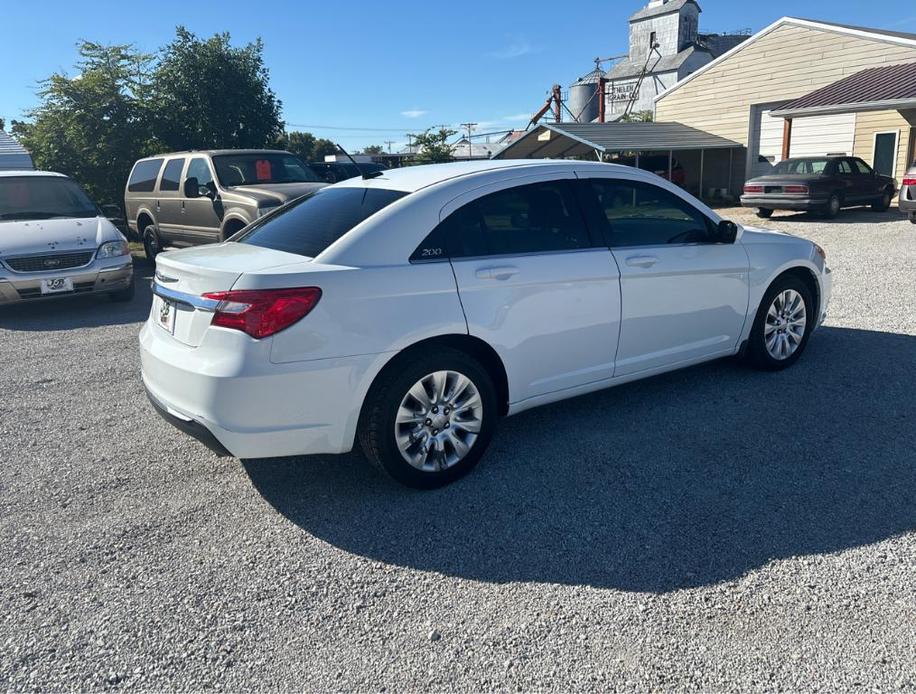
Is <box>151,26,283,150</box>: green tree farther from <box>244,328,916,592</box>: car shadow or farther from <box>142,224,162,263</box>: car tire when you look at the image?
<box>244,328,916,592</box>: car shadow

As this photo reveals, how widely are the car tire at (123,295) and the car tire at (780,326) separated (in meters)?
7.60

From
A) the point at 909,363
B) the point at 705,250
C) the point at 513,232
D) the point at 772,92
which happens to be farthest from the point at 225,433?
the point at 772,92

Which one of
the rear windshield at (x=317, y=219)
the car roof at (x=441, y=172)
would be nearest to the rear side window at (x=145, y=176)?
the rear windshield at (x=317, y=219)

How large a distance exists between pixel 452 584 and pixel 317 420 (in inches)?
39.6

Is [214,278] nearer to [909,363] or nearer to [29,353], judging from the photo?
[29,353]

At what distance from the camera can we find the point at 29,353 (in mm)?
6934

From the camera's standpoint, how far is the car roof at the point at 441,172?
4.09 metres

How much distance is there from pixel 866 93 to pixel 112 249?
1774cm

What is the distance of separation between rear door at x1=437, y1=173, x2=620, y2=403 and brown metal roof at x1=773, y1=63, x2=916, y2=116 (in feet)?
52.6

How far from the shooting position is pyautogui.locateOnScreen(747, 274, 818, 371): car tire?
17.6 ft

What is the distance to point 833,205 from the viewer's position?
1712 centimetres

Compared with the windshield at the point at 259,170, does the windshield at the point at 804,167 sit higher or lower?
higher

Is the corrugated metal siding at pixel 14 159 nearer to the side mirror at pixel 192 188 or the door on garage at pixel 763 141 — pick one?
the side mirror at pixel 192 188

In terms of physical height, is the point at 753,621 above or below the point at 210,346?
below
